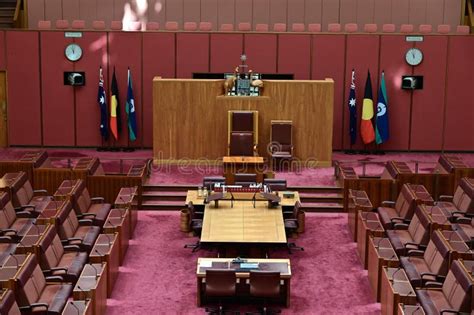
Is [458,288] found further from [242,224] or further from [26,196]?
[26,196]

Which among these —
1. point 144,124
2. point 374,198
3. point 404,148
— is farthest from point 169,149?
point 404,148

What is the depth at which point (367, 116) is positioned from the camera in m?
22.3

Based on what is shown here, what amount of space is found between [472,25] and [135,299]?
13.4 m

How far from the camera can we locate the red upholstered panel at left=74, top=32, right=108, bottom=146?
22.4 meters

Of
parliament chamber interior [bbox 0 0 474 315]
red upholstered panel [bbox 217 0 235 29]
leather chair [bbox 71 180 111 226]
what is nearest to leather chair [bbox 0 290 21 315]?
parliament chamber interior [bbox 0 0 474 315]

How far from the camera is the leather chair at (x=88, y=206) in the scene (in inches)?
659

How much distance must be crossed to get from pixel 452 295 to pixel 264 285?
2.65m

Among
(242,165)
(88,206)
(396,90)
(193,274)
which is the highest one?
(396,90)

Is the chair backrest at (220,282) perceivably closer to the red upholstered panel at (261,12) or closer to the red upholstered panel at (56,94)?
the red upholstered panel at (56,94)

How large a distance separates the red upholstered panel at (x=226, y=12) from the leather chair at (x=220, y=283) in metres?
12.4

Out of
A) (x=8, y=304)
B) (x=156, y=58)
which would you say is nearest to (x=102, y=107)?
(x=156, y=58)

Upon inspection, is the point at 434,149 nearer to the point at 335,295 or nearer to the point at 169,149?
the point at 169,149

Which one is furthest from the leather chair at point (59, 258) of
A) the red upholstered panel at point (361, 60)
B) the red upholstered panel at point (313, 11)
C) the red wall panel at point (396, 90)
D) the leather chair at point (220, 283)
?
the red upholstered panel at point (313, 11)

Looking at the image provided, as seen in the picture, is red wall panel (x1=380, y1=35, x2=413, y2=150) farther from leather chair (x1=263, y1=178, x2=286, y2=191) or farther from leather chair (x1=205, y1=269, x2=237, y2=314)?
leather chair (x1=205, y1=269, x2=237, y2=314)
